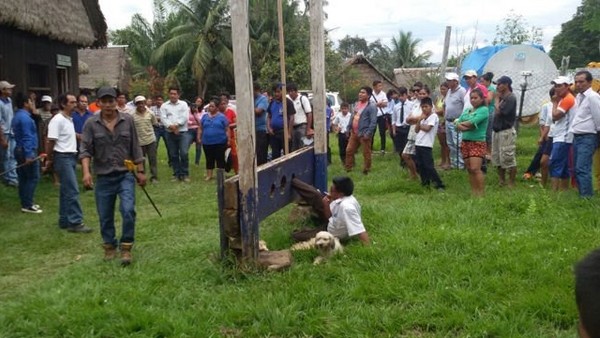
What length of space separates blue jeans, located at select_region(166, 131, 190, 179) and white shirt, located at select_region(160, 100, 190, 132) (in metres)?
0.18

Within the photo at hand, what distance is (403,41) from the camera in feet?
161

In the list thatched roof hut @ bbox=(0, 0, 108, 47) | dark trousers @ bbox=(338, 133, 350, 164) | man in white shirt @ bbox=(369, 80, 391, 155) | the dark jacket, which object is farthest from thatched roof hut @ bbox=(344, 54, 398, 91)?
the dark jacket

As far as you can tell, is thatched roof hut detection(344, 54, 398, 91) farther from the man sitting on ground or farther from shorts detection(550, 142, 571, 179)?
the man sitting on ground

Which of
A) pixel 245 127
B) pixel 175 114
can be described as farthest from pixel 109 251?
pixel 175 114

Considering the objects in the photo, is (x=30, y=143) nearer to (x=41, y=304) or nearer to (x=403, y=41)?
(x=41, y=304)

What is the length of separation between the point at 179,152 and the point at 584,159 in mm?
7164

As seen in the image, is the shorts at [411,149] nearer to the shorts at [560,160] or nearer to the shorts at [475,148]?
the shorts at [475,148]

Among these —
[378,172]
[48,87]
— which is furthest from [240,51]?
[48,87]

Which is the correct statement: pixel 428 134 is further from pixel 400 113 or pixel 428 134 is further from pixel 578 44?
pixel 578 44

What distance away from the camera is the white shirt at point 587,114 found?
292 inches

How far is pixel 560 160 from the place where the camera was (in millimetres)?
8320

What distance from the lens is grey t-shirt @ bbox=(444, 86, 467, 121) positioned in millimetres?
10594

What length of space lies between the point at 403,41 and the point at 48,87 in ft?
128

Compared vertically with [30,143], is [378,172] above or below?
below
